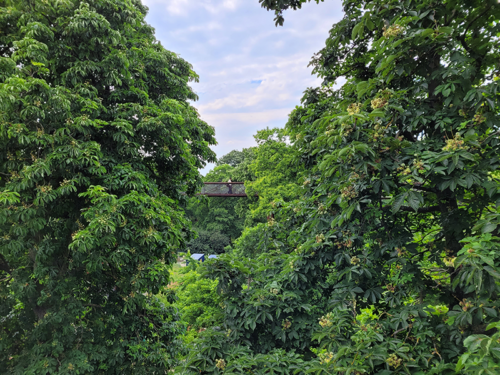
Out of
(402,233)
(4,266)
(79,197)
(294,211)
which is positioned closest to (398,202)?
(402,233)

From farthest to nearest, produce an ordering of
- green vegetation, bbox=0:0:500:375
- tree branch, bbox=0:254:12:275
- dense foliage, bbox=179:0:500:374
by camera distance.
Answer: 1. tree branch, bbox=0:254:12:275
2. green vegetation, bbox=0:0:500:375
3. dense foliage, bbox=179:0:500:374

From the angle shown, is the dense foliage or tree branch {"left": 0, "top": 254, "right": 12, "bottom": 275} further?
tree branch {"left": 0, "top": 254, "right": 12, "bottom": 275}

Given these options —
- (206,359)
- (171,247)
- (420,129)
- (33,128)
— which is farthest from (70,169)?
(420,129)

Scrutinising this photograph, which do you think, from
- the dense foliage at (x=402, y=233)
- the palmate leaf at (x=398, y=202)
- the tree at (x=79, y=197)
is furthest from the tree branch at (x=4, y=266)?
the palmate leaf at (x=398, y=202)

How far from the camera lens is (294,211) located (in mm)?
3715

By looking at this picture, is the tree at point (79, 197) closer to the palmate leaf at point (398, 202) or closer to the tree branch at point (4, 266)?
the tree branch at point (4, 266)

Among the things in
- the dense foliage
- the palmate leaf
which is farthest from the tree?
the palmate leaf

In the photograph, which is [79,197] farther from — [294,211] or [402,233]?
[402,233]

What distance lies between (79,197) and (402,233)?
532 centimetres

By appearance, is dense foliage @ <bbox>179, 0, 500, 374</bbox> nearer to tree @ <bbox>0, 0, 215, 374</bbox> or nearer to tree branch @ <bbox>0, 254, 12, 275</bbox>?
tree @ <bbox>0, 0, 215, 374</bbox>

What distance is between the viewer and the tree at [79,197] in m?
4.03

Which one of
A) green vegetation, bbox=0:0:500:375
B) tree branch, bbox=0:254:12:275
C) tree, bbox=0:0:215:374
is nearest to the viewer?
green vegetation, bbox=0:0:500:375

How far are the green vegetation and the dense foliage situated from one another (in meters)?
0.02

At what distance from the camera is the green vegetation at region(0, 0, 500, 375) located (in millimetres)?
1963
